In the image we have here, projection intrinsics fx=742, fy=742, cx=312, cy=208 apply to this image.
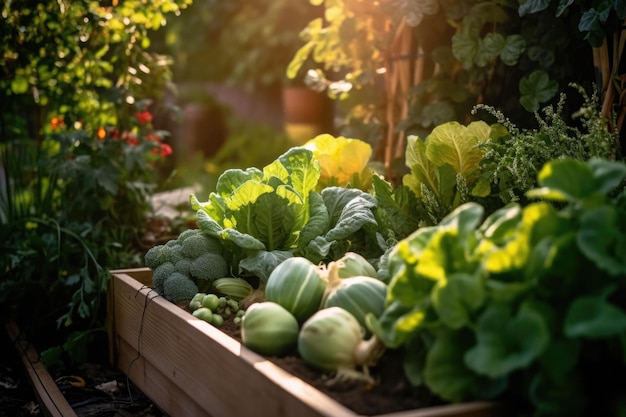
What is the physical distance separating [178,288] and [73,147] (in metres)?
1.57

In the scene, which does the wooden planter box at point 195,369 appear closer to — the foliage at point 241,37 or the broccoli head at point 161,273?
the broccoli head at point 161,273

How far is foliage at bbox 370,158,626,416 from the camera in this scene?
131 centimetres

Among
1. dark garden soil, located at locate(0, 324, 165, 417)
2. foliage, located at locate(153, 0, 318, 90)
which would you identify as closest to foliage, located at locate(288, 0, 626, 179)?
dark garden soil, located at locate(0, 324, 165, 417)

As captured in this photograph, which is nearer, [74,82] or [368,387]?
[368,387]

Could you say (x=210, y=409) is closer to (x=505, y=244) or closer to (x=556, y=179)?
(x=505, y=244)

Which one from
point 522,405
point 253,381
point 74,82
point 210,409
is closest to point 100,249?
point 74,82

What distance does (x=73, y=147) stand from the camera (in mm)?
3588

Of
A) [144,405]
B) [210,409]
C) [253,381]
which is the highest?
[253,381]

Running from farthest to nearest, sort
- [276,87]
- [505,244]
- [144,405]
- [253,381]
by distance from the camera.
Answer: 1. [276,87]
2. [144,405]
3. [253,381]
4. [505,244]

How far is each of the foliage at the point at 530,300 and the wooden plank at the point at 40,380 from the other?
54.0 inches

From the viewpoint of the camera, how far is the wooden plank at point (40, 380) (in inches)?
94.7

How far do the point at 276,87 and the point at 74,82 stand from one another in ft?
27.0

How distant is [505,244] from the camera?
1525 mm

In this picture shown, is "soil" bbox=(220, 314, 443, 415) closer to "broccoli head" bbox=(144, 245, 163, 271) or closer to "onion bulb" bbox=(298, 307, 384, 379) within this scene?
"onion bulb" bbox=(298, 307, 384, 379)
